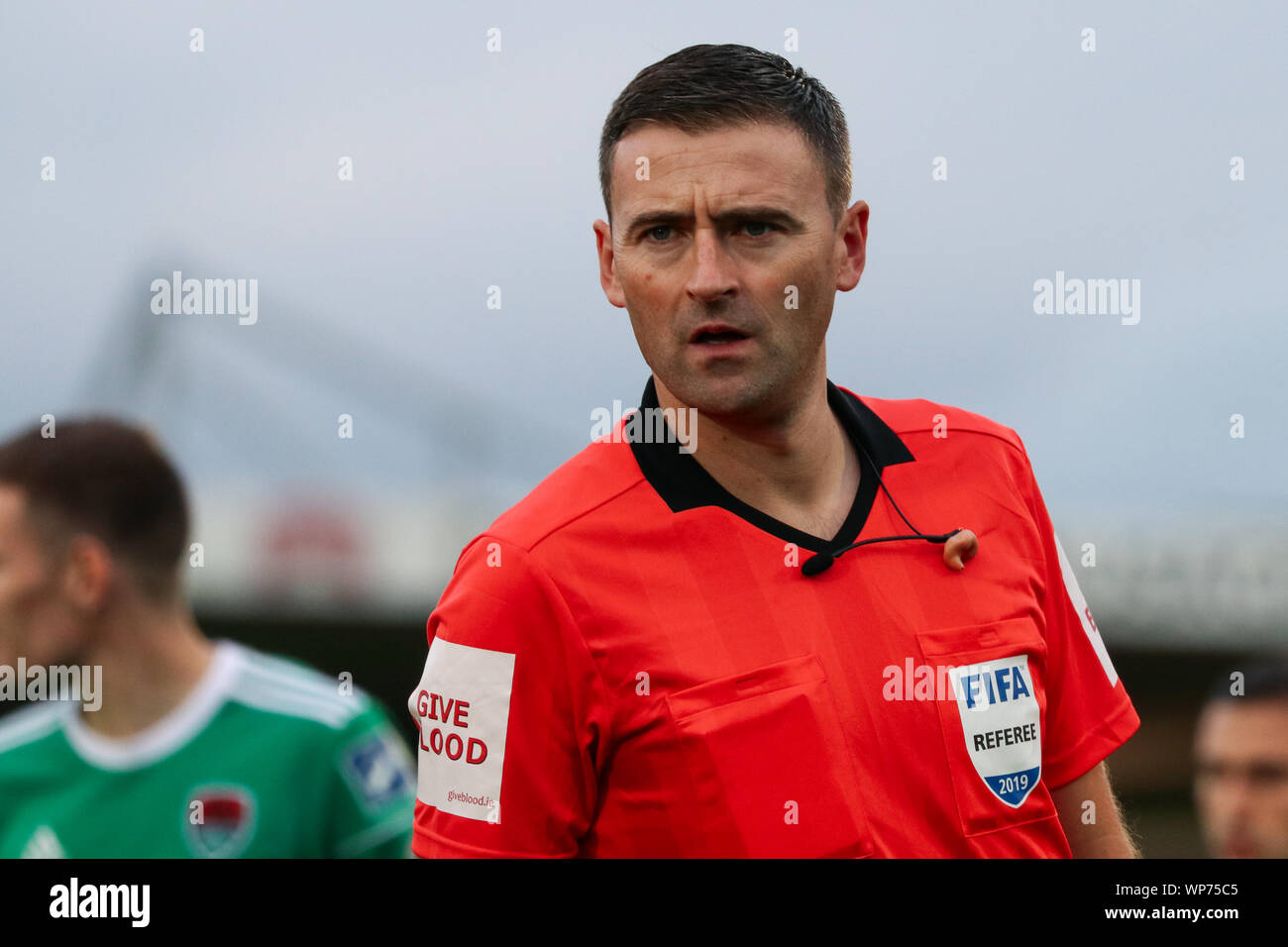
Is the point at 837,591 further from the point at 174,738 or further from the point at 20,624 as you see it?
the point at 20,624

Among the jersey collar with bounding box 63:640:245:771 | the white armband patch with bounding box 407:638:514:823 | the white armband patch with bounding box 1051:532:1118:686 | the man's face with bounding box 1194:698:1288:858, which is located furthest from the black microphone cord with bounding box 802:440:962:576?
the man's face with bounding box 1194:698:1288:858

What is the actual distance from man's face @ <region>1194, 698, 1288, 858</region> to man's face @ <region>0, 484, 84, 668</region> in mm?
3418

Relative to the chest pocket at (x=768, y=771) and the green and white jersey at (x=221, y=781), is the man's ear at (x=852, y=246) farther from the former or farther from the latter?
the green and white jersey at (x=221, y=781)

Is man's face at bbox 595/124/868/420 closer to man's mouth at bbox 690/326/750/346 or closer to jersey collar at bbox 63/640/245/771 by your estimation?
man's mouth at bbox 690/326/750/346

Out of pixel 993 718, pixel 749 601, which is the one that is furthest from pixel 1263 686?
pixel 749 601

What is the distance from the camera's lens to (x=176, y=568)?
3.99m

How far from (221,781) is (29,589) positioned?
0.88 metres

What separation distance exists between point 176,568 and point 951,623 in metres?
2.59

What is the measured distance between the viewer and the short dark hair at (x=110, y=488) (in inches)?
151

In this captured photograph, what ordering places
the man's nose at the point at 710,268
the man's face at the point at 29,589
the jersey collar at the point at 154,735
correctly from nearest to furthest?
1. the man's nose at the point at 710,268
2. the jersey collar at the point at 154,735
3. the man's face at the point at 29,589

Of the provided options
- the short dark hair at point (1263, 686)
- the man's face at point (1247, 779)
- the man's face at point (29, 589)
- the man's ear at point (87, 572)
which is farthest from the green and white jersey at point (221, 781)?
the short dark hair at point (1263, 686)

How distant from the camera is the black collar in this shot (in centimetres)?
Answer: 227

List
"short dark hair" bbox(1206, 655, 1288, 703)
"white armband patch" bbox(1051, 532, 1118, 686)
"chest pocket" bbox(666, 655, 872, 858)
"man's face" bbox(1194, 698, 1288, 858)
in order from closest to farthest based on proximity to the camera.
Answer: "chest pocket" bbox(666, 655, 872, 858), "white armband patch" bbox(1051, 532, 1118, 686), "man's face" bbox(1194, 698, 1288, 858), "short dark hair" bbox(1206, 655, 1288, 703)
